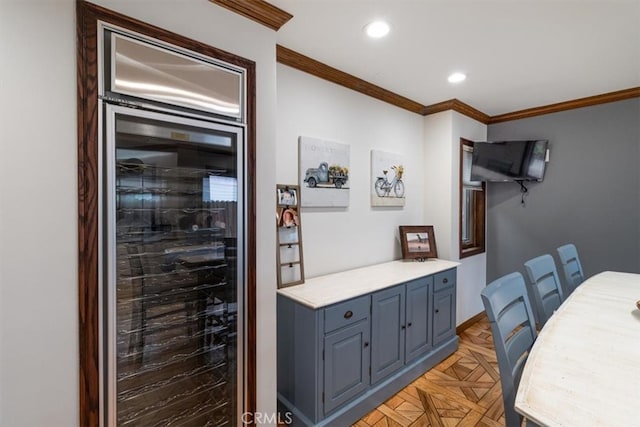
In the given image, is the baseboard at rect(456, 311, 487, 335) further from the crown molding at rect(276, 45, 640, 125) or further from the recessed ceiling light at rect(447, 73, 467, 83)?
the recessed ceiling light at rect(447, 73, 467, 83)

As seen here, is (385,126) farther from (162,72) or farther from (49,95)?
(49,95)

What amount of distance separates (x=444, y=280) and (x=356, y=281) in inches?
39.2

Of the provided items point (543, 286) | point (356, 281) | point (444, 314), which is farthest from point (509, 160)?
point (356, 281)

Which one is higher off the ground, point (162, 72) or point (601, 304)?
point (162, 72)

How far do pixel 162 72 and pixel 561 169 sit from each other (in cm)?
386

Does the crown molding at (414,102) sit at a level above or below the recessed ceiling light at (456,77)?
below

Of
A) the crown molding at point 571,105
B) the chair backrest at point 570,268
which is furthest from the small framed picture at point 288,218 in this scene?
the crown molding at point 571,105

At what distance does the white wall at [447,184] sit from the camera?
3.17 metres

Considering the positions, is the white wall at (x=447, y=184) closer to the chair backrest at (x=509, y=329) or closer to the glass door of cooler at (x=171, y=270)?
the chair backrest at (x=509, y=329)

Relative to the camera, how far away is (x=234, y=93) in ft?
5.00

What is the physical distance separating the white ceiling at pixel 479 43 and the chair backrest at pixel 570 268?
1424 millimetres

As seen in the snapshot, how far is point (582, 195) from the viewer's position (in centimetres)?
313

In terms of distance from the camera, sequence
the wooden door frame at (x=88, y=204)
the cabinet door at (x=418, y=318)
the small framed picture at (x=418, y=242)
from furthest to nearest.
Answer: the small framed picture at (x=418, y=242)
the cabinet door at (x=418, y=318)
the wooden door frame at (x=88, y=204)

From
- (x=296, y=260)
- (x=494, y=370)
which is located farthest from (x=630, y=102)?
Answer: (x=296, y=260)
